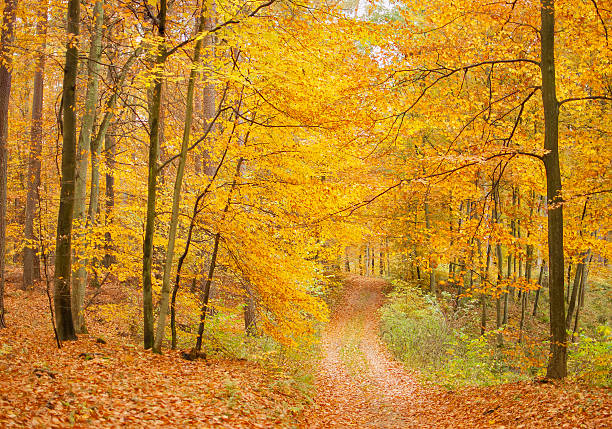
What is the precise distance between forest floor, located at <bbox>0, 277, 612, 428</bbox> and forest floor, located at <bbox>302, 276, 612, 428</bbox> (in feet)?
0.07

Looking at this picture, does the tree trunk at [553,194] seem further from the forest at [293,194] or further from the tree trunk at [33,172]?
the tree trunk at [33,172]

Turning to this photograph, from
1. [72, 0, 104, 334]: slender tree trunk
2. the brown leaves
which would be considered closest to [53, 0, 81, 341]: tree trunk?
the brown leaves

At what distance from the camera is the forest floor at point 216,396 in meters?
5.35

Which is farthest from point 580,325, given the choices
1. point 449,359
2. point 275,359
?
point 275,359

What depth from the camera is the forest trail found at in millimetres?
8500

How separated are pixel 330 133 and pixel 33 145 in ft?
40.7

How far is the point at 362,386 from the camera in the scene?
37.5 feet

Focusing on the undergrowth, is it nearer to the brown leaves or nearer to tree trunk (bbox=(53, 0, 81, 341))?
the brown leaves

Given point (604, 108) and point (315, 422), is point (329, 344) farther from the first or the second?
point (604, 108)

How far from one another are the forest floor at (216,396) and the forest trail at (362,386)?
0.04 m

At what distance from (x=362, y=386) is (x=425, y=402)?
2145 mm

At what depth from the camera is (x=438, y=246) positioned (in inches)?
385

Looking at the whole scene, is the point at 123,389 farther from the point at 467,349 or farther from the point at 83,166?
the point at 467,349

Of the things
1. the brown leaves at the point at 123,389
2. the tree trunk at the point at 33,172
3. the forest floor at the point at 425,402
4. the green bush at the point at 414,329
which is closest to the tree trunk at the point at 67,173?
the brown leaves at the point at 123,389
